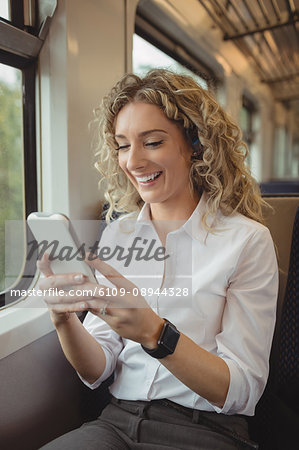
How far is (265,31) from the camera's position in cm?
338

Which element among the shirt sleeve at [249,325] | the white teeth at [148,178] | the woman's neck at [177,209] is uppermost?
the white teeth at [148,178]

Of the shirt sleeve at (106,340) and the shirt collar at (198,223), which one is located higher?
the shirt collar at (198,223)

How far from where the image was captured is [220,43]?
10.8 ft

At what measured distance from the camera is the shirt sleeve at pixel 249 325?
3.05ft

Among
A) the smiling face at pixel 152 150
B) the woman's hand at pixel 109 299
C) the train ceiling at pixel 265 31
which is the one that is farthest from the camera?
the train ceiling at pixel 265 31

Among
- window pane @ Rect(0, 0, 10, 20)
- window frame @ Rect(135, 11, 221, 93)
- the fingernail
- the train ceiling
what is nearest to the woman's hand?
the fingernail

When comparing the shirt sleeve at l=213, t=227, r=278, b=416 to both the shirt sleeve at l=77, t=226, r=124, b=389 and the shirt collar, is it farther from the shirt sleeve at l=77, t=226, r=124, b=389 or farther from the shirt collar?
the shirt sleeve at l=77, t=226, r=124, b=389

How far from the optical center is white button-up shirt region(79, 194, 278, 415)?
0.95 m

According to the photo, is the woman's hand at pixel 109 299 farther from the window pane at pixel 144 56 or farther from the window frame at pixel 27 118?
the window pane at pixel 144 56

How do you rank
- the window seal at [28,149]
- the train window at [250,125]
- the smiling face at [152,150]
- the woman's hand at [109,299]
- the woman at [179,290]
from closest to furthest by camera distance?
the woman's hand at [109,299] → the woman at [179,290] → the smiling face at [152,150] → the window seal at [28,149] → the train window at [250,125]

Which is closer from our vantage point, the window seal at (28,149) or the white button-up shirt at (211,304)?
the white button-up shirt at (211,304)

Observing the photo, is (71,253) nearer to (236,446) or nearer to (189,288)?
(189,288)

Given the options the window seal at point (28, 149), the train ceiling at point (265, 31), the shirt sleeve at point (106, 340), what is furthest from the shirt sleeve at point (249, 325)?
the train ceiling at point (265, 31)

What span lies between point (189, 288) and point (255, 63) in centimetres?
413
